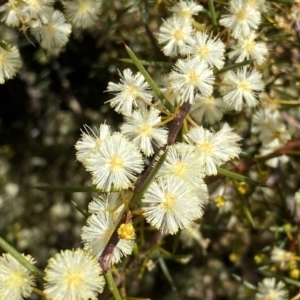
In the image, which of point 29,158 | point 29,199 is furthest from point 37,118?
point 29,199

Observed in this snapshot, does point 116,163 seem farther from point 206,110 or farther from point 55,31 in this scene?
point 55,31

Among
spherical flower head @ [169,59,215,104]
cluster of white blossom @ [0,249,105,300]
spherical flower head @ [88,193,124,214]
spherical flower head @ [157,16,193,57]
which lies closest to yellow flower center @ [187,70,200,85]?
spherical flower head @ [169,59,215,104]

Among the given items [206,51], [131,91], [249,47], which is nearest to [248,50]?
[249,47]

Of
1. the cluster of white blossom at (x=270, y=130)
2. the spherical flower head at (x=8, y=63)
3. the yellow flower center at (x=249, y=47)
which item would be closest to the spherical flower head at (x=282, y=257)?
the cluster of white blossom at (x=270, y=130)

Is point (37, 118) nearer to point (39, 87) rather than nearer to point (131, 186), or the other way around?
point (39, 87)

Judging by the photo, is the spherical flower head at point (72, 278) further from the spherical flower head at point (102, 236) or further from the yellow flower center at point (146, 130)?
the yellow flower center at point (146, 130)

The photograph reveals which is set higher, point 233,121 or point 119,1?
point 119,1
